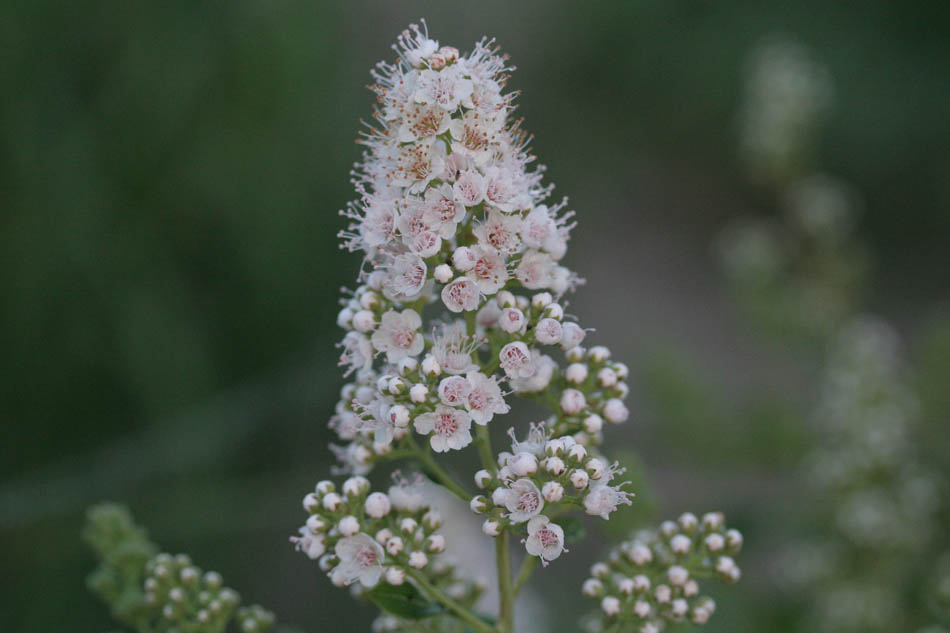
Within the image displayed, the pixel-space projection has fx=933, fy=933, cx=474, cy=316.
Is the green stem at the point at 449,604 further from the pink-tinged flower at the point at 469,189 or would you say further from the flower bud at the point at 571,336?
the pink-tinged flower at the point at 469,189

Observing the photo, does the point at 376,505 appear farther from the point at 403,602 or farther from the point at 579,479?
the point at 579,479

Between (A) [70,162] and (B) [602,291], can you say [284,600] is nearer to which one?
(A) [70,162]

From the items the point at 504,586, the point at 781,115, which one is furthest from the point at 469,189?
the point at 781,115

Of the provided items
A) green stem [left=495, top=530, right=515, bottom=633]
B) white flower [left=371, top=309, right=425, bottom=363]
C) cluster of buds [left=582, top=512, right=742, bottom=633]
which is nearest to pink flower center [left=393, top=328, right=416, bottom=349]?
white flower [left=371, top=309, right=425, bottom=363]

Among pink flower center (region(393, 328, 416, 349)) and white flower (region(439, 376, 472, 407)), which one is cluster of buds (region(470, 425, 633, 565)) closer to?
white flower (region(439, 376, 472, 407))

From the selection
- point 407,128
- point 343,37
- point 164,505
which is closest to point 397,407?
point 407,128

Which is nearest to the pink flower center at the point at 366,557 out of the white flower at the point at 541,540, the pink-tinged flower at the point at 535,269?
the white flower at the point at 541,540
